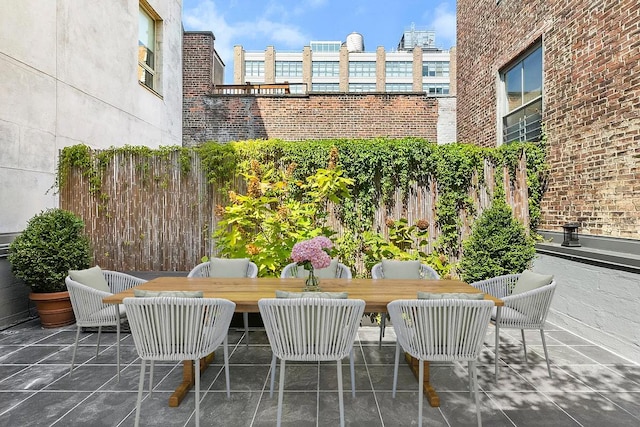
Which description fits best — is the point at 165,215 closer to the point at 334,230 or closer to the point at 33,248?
the point at 33,248

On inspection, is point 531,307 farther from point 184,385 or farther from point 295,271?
point 184,385

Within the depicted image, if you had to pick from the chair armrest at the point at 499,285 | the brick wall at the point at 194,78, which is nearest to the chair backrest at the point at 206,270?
the chair armrest at the point at 499,285

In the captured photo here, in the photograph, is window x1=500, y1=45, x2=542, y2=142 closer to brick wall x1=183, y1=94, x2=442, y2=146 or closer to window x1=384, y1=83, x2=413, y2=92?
brick wall x1=183, y1=94, x2=442, y2=146

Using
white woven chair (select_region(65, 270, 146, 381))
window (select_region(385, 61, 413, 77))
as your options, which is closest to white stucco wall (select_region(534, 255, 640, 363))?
white woven chair (select_region(65, 270, 146, 381))

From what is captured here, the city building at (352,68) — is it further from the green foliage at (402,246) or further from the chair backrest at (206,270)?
the chair backrest at (206,270)

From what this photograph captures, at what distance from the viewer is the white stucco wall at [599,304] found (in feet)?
10.1

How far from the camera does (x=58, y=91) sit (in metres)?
4.38

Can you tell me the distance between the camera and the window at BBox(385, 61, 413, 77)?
4634 cm

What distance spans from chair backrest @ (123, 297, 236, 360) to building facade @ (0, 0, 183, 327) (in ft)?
9.59

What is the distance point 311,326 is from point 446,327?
2.60 ft

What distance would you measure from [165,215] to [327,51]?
2057 inches

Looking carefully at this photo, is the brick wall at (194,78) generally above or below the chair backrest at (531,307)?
above

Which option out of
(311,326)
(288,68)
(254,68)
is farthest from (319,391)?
(254,68)

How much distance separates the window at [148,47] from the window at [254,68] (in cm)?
4410
